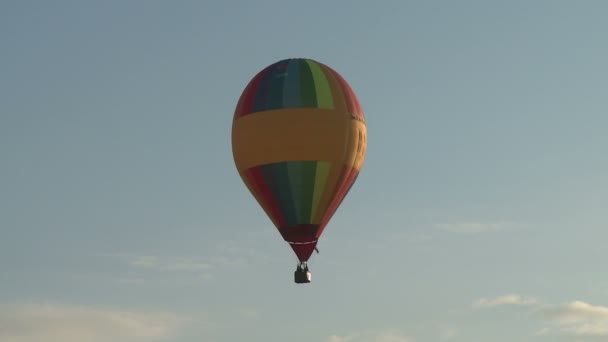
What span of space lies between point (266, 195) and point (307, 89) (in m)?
6.32

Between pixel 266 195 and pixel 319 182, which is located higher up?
pixel 319 182

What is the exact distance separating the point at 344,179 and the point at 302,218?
11.6 feet

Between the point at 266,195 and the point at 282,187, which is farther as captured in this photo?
the point at 266,195

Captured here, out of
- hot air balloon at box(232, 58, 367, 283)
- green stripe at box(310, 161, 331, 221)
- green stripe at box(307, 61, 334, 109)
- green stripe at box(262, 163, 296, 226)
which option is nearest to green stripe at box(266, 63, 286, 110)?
hot air balloon at box(232, 58, 367, 283)

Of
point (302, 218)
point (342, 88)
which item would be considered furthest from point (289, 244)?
point (342, 88)

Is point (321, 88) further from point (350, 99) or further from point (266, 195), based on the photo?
point (266, 195)

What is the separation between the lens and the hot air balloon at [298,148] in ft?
403

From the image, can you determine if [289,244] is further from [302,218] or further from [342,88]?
[342,88]

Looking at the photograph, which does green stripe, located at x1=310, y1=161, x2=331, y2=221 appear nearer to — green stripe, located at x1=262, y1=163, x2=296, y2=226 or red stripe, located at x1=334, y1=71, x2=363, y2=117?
green stripe, located at x1=262, y1=163, x2=296, y2=226

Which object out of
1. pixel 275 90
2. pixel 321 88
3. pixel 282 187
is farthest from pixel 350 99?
pixel 282 187

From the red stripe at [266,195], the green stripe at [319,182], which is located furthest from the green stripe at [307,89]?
the red stripe at [266,195]

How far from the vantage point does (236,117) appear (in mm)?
125625

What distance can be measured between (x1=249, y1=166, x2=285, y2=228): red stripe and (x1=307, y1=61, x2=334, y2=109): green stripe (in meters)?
5.15

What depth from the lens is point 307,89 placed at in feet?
407
